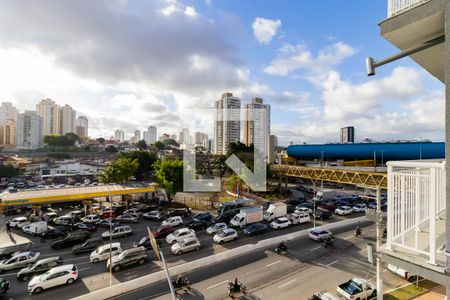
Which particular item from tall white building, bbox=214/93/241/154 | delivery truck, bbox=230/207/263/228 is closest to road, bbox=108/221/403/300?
delivery truck, bbox=230/207/263/228

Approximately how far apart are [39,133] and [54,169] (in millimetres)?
79137

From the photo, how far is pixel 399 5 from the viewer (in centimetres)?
450

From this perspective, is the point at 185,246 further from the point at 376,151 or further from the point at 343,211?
the point at 376,151

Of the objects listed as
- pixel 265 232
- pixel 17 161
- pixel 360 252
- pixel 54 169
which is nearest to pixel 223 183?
pixel 265 232

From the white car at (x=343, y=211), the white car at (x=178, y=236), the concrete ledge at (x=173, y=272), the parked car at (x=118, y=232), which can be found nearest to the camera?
the concrete ledge at (x=173, y=272)

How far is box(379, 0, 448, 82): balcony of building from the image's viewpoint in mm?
3984

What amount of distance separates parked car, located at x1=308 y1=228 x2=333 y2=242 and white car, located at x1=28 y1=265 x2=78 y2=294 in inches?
777

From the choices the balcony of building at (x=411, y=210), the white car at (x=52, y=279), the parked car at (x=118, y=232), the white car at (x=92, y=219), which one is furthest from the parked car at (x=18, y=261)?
the balcony of building at (x=411, y=210)

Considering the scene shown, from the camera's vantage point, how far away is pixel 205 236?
80.7ft

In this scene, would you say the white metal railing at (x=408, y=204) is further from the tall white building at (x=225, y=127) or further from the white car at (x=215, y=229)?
the tall white building at (x=225, y=127)

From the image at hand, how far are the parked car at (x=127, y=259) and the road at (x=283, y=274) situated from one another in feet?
11.4

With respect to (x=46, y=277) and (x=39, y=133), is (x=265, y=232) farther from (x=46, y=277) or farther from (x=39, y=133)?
(x=39, y=133)

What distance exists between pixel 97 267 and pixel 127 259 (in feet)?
8.49

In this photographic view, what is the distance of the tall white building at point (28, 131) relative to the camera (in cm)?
12119
